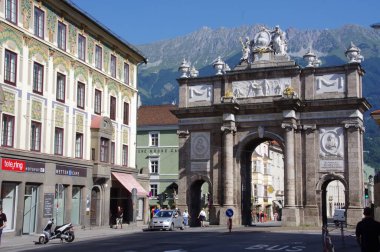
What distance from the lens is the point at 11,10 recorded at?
3309 centimetres

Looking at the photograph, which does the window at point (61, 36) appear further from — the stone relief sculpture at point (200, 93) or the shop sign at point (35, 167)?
the stone relief sculpture at point (200, 93)

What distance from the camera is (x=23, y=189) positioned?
33812 mm

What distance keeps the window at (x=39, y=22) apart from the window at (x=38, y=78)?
Answer: 187cm

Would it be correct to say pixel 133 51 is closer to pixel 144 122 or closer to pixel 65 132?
pixel 65 132

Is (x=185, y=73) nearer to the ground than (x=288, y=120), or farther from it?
farther from it

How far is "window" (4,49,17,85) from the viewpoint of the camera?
3279 cm

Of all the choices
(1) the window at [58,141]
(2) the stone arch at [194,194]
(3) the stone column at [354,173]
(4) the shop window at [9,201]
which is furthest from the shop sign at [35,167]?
(3) the stone column at [354,173]

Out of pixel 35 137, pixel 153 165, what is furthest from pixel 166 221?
pixel 153 165

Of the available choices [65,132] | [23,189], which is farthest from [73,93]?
[23,189]

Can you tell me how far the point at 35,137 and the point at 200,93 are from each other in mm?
21761

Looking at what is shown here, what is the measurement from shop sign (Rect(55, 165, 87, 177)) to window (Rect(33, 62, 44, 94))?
17.0ft

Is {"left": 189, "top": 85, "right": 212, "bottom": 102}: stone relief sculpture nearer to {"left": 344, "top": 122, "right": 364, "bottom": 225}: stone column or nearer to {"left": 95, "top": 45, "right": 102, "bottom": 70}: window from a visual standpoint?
{"left": 95, "top": 45, "right": 102, "bottom": 70}: window

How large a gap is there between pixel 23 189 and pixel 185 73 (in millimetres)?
25688

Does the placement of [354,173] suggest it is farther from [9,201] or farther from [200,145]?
[9,201]
